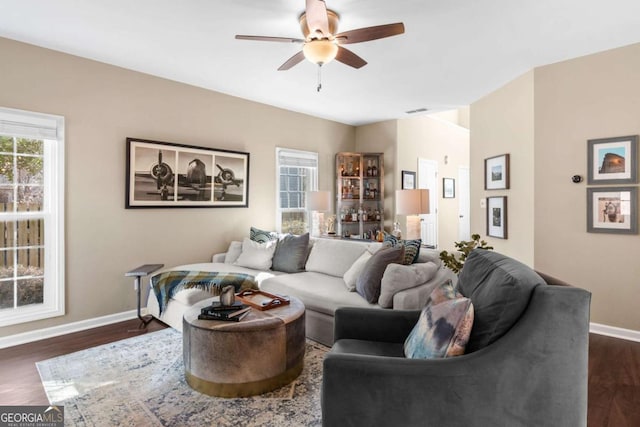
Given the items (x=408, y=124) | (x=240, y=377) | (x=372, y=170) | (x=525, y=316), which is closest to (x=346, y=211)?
(x=372, y=170)

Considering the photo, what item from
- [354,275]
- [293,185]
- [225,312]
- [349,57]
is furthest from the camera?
[293,185]

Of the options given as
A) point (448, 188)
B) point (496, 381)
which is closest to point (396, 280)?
point (496, 381)

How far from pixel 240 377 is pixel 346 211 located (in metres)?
4.15

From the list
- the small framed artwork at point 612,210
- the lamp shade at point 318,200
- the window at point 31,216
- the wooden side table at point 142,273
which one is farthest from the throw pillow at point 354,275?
the window at point 31,216

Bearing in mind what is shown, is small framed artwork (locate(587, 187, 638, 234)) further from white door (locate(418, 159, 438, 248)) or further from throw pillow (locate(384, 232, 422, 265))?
white door (locate(418, 159, 438, 248))

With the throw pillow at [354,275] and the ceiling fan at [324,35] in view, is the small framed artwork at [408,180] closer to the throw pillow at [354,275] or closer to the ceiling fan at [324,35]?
the throw pillow at [354,275]

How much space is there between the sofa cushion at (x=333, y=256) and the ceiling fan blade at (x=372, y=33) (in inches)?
78.6

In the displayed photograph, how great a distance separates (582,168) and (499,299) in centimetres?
296

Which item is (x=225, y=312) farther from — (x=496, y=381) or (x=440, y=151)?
(x=440, y=151)

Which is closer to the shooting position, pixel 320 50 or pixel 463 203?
pixel 320 50

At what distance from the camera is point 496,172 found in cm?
432

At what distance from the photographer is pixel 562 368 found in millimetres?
1283

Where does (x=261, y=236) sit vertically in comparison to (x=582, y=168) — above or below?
below

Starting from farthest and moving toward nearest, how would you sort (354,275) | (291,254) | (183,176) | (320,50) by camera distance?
(183,176) → (291,254) → (354,275) → (320,50)
